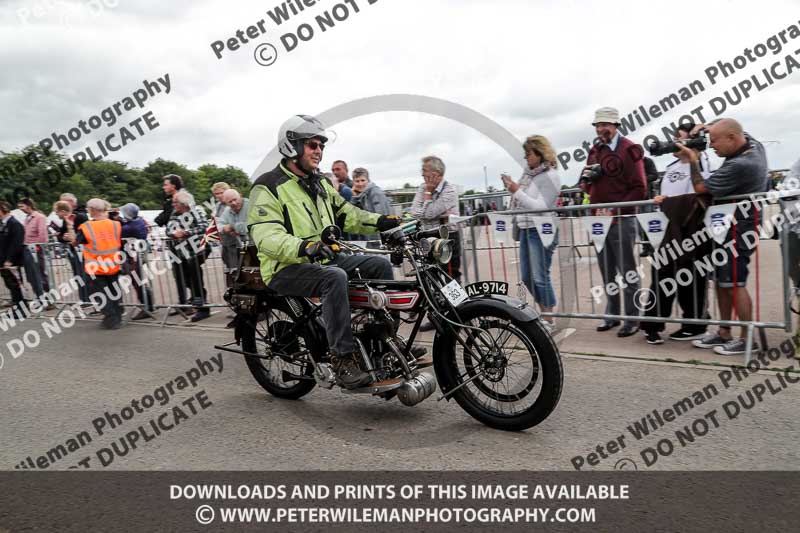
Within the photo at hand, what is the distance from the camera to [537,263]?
246 inches

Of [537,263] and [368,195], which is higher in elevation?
[368,195]

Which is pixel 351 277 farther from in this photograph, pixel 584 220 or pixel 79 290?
pixel 79 290

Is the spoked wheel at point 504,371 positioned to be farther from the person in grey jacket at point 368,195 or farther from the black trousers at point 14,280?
the black trousers at point 14,280

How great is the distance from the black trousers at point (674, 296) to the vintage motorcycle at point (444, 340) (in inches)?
96.0

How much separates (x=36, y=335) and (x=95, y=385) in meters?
3.55

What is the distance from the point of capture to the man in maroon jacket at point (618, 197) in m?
5.75

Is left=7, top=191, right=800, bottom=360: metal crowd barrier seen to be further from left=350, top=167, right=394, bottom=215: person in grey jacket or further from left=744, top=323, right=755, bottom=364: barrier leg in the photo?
left=350, top=167, right=394, bottom=215: person in grey jacket

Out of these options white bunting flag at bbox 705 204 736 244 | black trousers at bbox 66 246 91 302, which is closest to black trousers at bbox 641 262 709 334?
white bunting flag at bbox 705 204 736 244

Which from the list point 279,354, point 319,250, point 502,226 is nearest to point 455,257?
point 502,226

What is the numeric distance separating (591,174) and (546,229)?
72cm

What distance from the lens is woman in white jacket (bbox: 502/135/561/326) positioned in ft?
20.0

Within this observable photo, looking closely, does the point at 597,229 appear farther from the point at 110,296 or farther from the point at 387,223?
the point at 110,296

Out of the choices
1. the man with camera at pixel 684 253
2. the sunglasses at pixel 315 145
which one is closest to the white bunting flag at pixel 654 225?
the man with camera at pixel 684 253


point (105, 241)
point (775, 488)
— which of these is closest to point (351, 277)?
point (775, 488)
